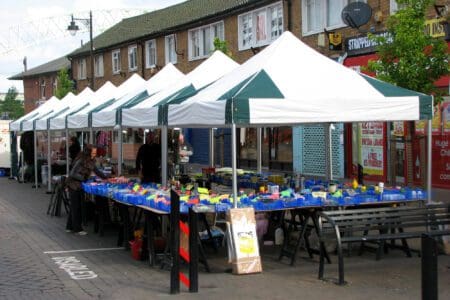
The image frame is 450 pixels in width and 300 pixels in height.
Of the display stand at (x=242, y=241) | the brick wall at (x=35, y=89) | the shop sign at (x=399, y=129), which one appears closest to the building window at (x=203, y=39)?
the shop sign at (x=399, y=129)


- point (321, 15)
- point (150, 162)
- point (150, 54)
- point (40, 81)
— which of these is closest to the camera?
point (150, 162)

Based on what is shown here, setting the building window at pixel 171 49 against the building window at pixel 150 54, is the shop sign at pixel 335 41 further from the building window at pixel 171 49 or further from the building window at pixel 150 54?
the building window at pixel 150 54

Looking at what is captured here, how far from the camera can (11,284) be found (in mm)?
7512

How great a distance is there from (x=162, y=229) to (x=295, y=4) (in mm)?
13888

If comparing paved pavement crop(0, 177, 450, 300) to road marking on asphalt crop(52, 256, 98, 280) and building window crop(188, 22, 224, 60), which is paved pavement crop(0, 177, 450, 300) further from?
building window crop(188, 22, 224, 60)

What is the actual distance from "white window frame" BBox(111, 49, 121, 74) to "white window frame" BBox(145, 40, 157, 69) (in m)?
4.09

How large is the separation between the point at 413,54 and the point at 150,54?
80.2ft

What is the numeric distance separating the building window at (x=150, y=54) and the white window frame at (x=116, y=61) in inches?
161

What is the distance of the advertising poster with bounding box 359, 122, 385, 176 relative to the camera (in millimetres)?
17953

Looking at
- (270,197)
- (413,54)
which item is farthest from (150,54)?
(270,197)

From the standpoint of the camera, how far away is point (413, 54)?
10.5 meters

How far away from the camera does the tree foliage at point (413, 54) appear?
1042 cm

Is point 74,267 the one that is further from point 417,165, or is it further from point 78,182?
point 417,165

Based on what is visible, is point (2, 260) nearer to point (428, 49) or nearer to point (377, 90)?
point (377, 90)
